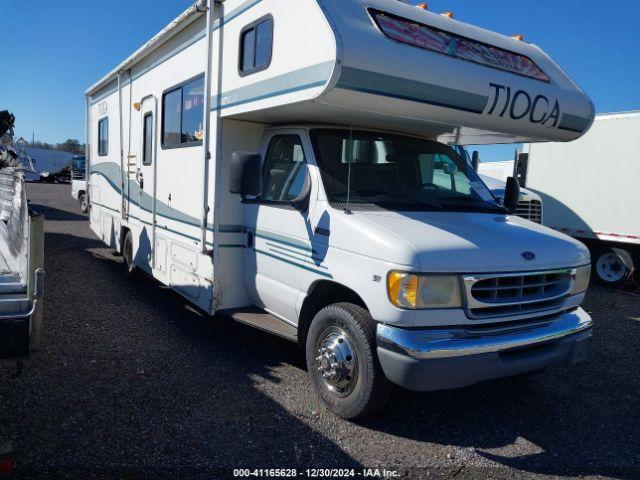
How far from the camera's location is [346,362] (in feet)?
12.0

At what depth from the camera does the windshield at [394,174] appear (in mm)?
4027

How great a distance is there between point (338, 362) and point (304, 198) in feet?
4.22

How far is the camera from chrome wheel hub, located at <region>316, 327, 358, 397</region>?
3.63 m

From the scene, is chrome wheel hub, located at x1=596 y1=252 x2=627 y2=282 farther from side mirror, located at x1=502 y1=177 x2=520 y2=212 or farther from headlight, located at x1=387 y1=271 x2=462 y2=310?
headlight, located at x1=387 y1=271 x2=462 y2=310

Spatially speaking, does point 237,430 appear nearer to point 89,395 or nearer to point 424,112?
point 89,395

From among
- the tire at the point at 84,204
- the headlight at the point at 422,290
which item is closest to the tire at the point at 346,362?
the headlight at the point at 422,290

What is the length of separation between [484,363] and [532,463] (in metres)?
0.76

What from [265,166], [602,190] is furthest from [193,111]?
[602,190]

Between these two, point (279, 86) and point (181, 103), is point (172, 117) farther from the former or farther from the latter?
point (279, 86)

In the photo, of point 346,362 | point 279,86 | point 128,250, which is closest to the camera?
point 346,362

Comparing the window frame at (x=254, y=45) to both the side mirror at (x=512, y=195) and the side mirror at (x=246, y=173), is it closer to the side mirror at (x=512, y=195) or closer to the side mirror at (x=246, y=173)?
the side mirror at (x=246, y=173)

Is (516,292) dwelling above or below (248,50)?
below

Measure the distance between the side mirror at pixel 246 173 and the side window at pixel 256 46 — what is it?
0.71m

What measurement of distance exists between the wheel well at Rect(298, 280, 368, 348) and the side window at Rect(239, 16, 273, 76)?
5.80 feet
